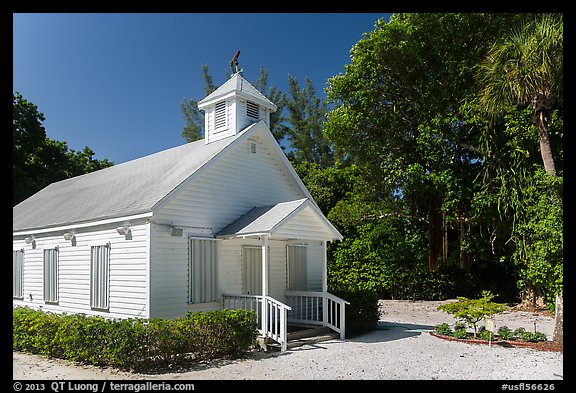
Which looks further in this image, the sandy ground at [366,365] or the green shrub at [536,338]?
the green shrub at [536,338]

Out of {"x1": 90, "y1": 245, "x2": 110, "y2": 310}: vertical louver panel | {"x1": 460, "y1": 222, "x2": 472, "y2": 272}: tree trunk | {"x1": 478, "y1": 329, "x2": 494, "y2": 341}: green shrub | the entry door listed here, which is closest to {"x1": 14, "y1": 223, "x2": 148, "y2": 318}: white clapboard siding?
{"x1": 90, "y1": 245, "x2": 110, "y2": 310}: vertical louver panel

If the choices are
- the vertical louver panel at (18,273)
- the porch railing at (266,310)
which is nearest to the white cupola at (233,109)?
the porch railing at (266,310)

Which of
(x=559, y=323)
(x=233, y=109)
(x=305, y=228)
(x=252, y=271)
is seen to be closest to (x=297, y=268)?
(x=252, y=271)

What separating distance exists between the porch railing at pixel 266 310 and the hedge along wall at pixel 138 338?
60cm

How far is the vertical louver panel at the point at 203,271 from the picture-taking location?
13609 mm

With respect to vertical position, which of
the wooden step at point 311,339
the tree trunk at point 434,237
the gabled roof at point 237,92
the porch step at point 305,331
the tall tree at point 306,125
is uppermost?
the tall tree at point 306,125

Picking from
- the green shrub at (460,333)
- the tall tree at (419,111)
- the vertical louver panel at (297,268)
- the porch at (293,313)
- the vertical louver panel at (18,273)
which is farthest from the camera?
the tall tree at (419,111)

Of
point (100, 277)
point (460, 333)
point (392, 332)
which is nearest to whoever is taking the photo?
point (460, 333)

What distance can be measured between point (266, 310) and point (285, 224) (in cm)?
226

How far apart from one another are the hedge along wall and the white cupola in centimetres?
698

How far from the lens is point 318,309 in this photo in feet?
50.9

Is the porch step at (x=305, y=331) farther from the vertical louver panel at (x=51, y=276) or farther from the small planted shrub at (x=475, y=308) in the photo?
the vertical louver panel at (x=51, y=276)

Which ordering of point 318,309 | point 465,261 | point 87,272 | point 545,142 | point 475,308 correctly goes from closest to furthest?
point 475,308
point 545,142
point 87,272
point 318,309
point 465,261

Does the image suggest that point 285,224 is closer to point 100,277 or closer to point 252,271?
point 252,271
